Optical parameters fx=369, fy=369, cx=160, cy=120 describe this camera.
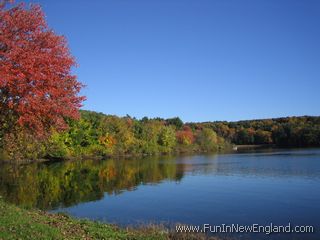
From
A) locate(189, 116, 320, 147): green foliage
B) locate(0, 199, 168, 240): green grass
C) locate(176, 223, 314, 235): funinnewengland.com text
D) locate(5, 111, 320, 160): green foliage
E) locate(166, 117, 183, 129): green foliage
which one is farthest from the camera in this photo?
locate(166, 117, 183, 129): green foliage

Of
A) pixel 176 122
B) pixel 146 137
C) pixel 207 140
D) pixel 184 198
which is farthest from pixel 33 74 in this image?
pixel 176 122

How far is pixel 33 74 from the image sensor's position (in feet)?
52.0

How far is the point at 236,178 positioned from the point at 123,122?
281ft

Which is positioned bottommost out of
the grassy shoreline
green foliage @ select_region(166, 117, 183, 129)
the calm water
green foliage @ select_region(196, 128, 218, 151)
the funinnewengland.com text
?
the funinnewengland.com text

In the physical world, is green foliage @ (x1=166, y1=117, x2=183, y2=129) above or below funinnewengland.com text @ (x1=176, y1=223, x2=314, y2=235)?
above

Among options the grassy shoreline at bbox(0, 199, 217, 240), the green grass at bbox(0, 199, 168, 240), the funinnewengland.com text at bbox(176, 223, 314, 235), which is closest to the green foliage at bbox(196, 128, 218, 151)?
the funinnewengland.com text at bbox(176, 223, 314, 235)

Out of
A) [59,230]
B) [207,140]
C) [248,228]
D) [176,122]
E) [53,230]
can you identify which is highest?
[176,122]

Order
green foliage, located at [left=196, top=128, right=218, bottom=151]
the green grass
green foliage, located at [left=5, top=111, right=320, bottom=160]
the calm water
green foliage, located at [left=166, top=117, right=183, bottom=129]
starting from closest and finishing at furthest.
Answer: the green grass, the calm water, green foliage, located at [left=5, top=111, right=320, bottom=160], green foliage, located at [left=196, top=128, right=218, bottom=151], green foliage, located at [left=166, top=117, right=183, bottom=129]

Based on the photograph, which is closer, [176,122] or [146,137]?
[146,137]

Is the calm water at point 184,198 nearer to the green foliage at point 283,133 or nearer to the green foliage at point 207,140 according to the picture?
the green foliage at point 207,140

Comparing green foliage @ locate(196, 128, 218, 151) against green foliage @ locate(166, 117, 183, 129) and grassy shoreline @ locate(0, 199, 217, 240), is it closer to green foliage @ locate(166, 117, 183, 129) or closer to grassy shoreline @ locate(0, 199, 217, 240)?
green foliage @ locate(166, 117, 183, 129)

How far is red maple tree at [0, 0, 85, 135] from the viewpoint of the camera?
51.4 feet

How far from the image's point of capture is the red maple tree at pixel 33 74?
51.4 ft

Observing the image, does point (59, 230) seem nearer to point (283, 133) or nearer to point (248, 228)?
point (248, 228)
